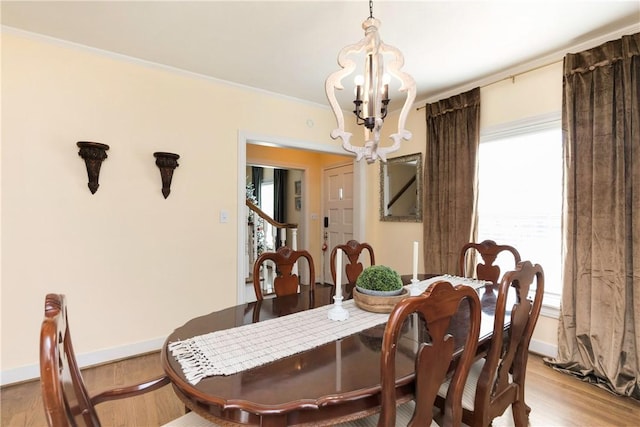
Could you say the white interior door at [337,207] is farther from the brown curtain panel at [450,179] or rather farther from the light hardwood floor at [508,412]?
the light hardwood floor at [508,412]

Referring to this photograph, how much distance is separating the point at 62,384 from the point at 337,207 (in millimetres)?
4192

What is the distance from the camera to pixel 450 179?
3219 millimetres

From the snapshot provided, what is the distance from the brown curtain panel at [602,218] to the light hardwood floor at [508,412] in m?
0.16

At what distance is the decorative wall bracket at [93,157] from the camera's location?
2367mm

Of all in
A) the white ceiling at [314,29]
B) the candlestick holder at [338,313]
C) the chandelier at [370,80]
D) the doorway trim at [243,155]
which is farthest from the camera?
the doorway trim at [243,155]

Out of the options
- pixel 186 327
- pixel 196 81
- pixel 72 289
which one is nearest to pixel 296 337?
pixel 186 327

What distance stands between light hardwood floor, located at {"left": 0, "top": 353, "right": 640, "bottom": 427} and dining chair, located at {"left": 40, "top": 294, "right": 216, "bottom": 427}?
100 centimetres

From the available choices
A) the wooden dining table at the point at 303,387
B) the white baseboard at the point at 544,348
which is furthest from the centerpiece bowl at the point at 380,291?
the white baseboard at the point at 544,348

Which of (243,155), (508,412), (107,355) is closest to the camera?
(508,412)

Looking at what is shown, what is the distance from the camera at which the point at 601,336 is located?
2203mm

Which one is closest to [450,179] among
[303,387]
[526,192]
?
[526,192]

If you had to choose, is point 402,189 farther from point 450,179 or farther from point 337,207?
point 337,207

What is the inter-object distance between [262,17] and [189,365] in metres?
2.04

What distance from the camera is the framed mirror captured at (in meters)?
3.67
